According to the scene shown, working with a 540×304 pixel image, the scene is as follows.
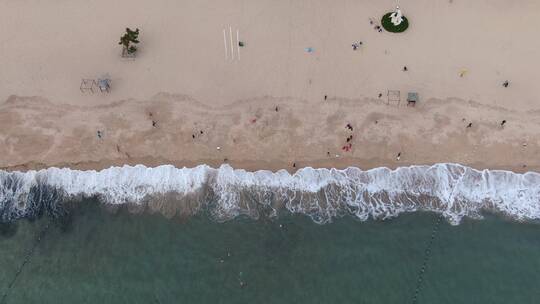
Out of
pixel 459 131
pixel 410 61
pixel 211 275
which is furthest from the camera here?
pixel 410 61

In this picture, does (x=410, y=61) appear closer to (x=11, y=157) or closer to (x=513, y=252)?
(x=513, y=252)

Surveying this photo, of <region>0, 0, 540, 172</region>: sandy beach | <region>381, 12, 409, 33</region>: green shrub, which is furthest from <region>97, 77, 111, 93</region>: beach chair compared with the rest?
<region>381, 12, 409, 33</region>: green shrub

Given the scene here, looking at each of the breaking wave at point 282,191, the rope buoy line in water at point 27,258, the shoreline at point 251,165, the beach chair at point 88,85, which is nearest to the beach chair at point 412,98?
the shoreline at point 251,165

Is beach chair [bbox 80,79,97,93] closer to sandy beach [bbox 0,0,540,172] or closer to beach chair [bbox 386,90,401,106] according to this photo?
sandy beach [bbox 0,0,540,172]

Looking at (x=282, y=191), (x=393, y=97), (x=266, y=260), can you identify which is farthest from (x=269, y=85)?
(x=266, y=260)

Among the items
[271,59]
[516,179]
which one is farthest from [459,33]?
[271,59]

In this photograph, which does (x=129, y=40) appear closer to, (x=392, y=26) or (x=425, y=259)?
(x=392, y=26)
